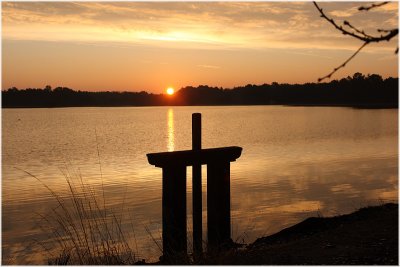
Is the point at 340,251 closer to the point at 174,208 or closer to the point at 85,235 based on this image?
the point at 174,208

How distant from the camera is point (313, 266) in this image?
→ 6887 millimetres

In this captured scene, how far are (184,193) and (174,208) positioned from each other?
324mm

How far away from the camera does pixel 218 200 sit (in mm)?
10719

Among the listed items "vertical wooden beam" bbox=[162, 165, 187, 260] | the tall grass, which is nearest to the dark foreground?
the tall grass

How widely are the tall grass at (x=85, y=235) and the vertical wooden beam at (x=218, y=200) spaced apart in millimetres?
1651

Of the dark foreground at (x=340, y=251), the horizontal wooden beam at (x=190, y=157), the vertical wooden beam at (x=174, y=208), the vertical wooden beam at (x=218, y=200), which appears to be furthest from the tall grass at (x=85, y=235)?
the dark foreground at (x=340, y=251)

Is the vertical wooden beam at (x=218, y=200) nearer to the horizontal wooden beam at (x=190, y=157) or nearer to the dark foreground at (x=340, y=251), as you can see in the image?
the horizontal wooden beam at (x=190, y=157)

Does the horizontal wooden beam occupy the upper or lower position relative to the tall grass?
upper

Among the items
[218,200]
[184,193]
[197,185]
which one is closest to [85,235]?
[184,193]

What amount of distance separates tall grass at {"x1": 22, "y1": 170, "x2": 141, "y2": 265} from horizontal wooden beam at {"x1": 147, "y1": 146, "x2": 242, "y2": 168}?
1.28 metres

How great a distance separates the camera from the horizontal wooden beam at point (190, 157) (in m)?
9.75

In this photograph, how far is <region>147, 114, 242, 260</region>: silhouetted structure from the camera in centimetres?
988

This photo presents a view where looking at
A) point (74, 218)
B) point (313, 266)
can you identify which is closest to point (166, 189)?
point (313, 266)

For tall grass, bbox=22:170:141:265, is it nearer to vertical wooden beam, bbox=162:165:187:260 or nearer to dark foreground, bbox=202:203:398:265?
vertical wooden beam, bbox=162:165:187:260
